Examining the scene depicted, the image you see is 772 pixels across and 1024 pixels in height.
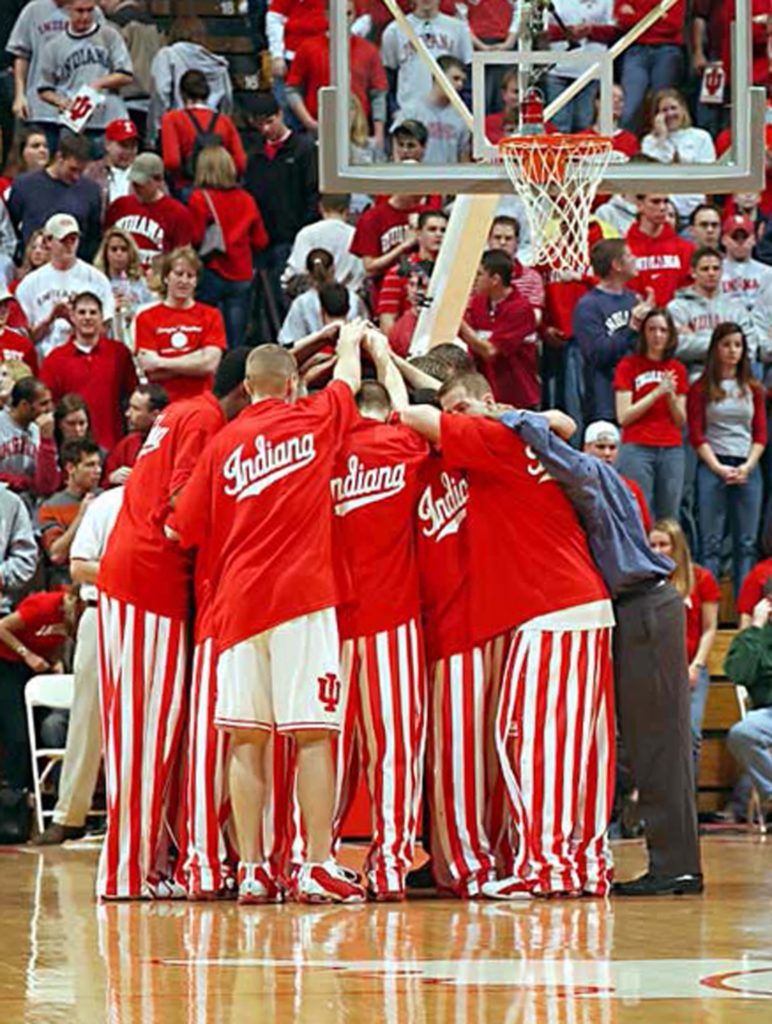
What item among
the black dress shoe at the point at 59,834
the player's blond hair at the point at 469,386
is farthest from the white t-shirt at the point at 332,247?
the player's blond hair at the point at 469,386

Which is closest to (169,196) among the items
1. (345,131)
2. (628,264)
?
(628,264)

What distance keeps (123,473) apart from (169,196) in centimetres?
473

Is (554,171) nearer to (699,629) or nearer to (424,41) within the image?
(424,41)

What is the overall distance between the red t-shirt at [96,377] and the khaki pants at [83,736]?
10.3 ft

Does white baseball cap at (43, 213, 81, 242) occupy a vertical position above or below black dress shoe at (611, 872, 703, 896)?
above

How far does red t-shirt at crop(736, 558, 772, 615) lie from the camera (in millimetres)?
13940

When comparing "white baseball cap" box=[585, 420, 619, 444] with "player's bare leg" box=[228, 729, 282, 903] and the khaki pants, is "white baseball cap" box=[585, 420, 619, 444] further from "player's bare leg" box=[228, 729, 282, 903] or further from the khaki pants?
"player's bare leg" box=[228, 729, 282, 903]

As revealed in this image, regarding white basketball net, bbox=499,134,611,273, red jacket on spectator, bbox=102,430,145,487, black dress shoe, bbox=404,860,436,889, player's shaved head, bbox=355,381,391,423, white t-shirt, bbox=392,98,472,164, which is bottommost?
black dress shoe, bbox=404,860,436,889

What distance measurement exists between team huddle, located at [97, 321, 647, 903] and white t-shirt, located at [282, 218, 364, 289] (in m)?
6.66

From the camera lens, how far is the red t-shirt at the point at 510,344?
14.8m

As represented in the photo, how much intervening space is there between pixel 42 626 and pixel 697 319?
16.3 feet

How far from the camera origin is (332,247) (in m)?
16.5

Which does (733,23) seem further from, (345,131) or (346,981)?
(346,981)

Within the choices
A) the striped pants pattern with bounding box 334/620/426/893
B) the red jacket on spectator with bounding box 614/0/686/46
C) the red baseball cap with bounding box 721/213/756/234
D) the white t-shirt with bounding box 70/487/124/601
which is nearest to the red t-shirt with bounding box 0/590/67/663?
the white t-shirt with bounding box 70/487/124/601
